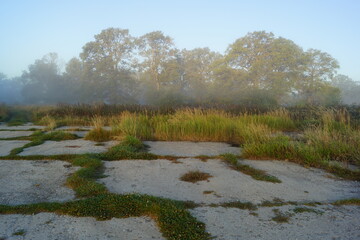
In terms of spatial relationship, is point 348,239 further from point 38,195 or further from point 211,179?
point 38,195

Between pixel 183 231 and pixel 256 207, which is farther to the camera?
pixel 256 207

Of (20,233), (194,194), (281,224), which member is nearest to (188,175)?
(194,194)

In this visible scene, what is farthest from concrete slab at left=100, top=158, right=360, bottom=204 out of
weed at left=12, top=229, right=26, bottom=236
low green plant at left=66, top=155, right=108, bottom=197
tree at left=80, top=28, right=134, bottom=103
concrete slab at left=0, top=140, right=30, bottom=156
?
tree at left=80, top=28, right=134, bottom=103

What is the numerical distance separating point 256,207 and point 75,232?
6.76 ft

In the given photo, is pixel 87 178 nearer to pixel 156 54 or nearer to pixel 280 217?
pixel 280 217

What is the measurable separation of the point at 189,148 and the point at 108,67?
106 feet

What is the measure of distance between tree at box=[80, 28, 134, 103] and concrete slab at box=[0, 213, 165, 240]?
33.8 metres

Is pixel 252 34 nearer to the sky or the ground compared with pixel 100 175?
nearer to the sky

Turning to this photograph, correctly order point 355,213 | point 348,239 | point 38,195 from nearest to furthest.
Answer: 1. point 348,239
2. point 355,213
3. point 38,195

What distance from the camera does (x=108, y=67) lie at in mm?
36562

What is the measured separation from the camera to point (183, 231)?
2.62m

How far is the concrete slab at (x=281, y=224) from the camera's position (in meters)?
2.64

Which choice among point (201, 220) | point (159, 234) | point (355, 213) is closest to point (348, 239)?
point (355, 213)

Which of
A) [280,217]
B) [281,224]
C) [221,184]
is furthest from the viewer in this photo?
[221,184]
